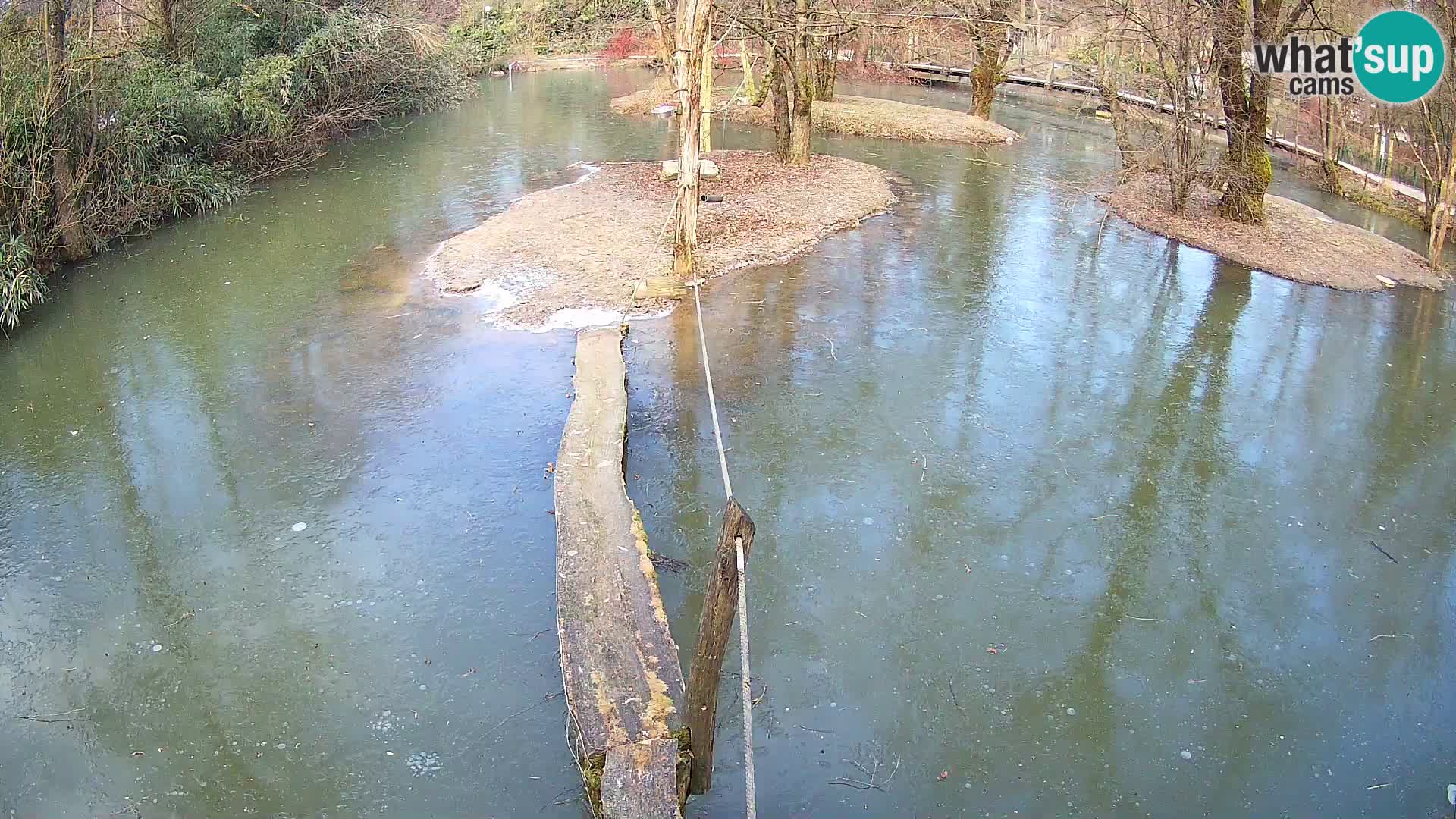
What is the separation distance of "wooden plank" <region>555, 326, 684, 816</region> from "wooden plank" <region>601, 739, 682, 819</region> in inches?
2.6

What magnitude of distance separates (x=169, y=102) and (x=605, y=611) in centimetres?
1230

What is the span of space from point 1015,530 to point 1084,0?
12903mm

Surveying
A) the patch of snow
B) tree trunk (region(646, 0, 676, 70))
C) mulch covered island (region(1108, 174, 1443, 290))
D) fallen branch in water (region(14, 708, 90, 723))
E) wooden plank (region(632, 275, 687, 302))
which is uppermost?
tree trunk (region(646, 0, 676, 70))

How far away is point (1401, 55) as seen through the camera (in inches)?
468

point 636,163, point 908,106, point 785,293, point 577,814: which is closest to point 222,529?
point 577,814

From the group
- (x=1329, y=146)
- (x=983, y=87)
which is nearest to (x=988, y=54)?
(x=983, y=87)

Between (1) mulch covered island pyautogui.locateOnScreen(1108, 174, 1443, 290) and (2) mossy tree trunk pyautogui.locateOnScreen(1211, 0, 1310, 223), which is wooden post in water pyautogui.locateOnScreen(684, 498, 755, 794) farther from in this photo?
(2) mossy tree trunk pyautogui.locateOnScreen(1211, 0, 1310, 223)

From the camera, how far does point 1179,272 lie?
10.9m

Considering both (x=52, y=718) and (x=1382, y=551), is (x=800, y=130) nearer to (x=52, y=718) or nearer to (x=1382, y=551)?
(x=1382, y=551)

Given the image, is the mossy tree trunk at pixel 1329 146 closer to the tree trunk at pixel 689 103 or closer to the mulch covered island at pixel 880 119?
the mulch covered island at pixel 880 119

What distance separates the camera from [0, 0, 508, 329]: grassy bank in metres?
10.3

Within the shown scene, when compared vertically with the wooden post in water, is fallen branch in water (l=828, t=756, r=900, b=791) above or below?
below

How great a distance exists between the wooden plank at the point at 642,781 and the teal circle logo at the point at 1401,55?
12196 mm

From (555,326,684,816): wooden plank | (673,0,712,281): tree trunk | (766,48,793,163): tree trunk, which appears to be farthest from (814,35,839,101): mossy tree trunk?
(555,326,684,816): wooden plank
